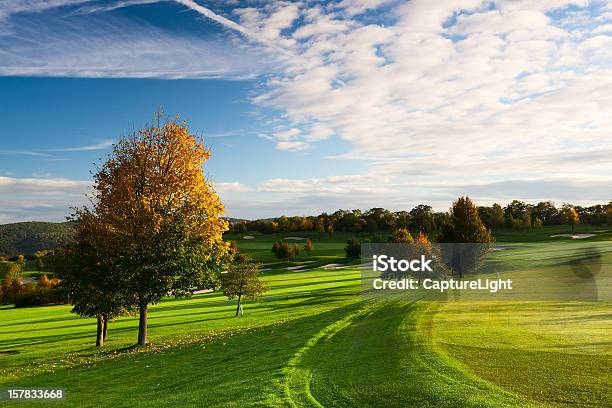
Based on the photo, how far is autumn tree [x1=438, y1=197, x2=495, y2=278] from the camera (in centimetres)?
4931

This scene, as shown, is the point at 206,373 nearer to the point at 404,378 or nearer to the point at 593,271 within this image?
the point at 404,378

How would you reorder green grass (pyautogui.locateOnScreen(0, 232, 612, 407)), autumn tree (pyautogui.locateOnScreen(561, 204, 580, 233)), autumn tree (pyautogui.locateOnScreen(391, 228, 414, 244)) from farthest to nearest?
autumn tree (pyautogui.locateOnScreen(561, 204, 580, 233)) < autumn tree (pyautogui.locateOnScreen(391, 228, 414, 244)) < green grass (pyautogui.locateOnScreen(0, 232, 612, 407))

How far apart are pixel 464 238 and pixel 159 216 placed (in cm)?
3413

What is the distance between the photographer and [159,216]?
27.6 m

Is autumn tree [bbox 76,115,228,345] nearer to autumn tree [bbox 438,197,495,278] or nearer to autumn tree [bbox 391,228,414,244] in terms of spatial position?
autumn tree [bbox 438,197,495,278]

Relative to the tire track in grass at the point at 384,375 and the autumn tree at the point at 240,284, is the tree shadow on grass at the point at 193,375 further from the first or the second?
the autumn tree at the point at 240,284

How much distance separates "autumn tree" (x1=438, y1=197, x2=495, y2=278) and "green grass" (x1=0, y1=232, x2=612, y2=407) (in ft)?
63.5

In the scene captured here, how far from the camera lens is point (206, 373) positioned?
18.3m

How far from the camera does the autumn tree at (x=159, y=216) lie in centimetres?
2748

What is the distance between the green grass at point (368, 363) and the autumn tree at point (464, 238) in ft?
63.5

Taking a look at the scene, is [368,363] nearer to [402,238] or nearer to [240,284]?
[240,284]

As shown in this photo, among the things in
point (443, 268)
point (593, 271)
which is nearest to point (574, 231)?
point (593, 271)

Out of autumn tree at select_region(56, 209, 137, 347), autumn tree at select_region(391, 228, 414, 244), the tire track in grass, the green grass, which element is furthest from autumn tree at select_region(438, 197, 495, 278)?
autumn tree at select_region(56, 209, 137, 347)

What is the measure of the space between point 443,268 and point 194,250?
31251 mm
